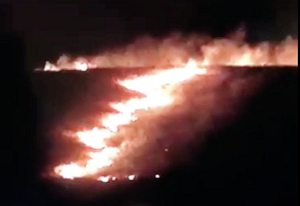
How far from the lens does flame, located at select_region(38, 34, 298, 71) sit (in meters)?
1.26

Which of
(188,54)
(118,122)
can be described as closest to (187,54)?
(188,54)

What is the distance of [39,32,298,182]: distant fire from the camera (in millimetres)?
1264

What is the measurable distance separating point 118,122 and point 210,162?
0.68 feet

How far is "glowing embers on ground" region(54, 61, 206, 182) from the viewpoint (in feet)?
4.15

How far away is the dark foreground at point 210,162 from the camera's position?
49.4 inches

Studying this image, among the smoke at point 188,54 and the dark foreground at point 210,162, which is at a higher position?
the smoke at point 188,54

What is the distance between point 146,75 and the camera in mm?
1271

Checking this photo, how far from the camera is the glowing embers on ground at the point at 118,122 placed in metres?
1.26

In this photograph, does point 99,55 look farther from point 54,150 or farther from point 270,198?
point 270,198

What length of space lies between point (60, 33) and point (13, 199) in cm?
36

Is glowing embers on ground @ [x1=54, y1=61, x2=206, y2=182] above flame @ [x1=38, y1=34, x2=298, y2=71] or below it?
below

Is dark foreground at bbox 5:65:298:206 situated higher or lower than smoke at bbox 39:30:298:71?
lower

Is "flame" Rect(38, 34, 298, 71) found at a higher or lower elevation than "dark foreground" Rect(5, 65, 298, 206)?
higher

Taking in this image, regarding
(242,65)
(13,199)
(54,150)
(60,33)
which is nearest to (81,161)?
(54,150)
